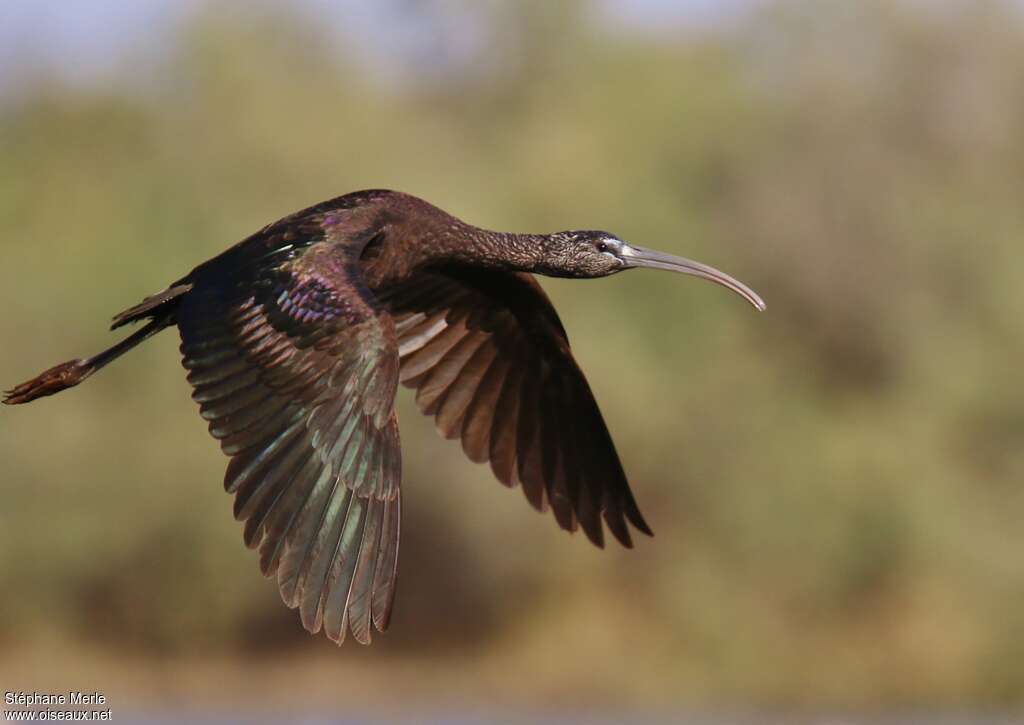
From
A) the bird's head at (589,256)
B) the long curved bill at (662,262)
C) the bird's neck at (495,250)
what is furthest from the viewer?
the bird's head at (589,256)

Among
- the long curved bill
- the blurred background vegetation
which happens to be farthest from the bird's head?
the blurred background vegetation

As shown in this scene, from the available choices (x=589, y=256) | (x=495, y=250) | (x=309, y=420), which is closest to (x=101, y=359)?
(x=309, y=420)

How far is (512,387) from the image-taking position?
1464cm

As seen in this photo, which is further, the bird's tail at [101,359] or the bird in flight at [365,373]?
the bird's tail at [101,359]

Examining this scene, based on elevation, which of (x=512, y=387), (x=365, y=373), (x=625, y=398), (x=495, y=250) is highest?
(x=625, y=398)

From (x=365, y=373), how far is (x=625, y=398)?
1751 centimetres

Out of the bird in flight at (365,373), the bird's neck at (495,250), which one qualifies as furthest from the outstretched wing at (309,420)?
the bird's neck at (495,250)

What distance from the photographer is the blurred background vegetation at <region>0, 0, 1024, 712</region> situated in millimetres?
27109

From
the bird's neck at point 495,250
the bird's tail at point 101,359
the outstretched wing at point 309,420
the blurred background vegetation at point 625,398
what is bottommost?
the outstretched wing at point 309,420

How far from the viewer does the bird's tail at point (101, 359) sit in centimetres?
1288

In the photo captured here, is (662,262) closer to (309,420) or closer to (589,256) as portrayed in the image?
(589,256)

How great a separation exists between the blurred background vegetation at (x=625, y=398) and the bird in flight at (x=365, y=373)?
467 inches

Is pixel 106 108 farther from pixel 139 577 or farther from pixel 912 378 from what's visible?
pixel 912 378

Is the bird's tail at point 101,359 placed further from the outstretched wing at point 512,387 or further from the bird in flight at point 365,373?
the outstretched wing at point 512,387
